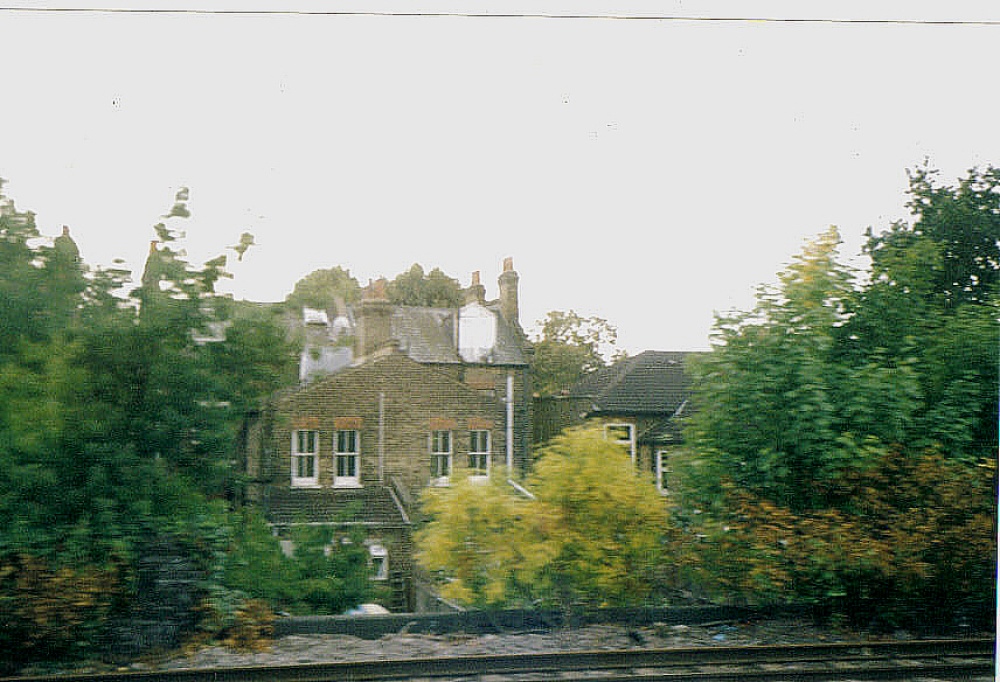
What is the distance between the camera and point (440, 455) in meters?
8.47

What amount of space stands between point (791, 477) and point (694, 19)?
452cm

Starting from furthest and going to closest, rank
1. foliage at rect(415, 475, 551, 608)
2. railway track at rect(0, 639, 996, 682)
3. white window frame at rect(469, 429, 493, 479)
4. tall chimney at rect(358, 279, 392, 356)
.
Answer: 1. tall chimney at rect(358, 279, 392, 356)
2. white window frame at rect(469, 429, 493, 479)
3. foliage at rect(415, 475, 551, 608)
4. railway track at rect(0, 639, 996, 682)

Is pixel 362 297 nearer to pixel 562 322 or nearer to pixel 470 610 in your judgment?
pixel 562 322

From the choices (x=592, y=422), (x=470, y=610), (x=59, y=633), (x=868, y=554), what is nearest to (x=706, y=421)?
(x=592, y=422)

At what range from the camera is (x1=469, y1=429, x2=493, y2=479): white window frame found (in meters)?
8.22

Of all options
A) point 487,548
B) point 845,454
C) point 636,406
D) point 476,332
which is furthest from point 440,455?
point 845,454

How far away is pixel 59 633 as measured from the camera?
705cm

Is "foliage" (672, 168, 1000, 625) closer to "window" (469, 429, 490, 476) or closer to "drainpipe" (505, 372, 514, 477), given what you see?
"drainpipe" (505, 372, 514, 477)

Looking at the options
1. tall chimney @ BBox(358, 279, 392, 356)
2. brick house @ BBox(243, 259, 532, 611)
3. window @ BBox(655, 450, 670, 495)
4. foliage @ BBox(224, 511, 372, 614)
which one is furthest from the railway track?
tall chimney @ BBox(358, 279, 392, 356)

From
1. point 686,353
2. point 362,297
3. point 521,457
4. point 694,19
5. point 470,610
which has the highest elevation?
point 694,19

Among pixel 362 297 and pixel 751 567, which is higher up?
pixel 362 297

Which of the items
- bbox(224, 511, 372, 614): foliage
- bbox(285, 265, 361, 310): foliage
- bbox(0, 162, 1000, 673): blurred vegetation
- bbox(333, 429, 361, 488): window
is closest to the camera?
bbox(0, 162, 1000, 673): blurred vegetation

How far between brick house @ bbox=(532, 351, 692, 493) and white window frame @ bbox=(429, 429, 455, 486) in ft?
2.81

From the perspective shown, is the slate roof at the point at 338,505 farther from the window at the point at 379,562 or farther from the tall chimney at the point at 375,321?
the tall chimney at the point at 375,321
